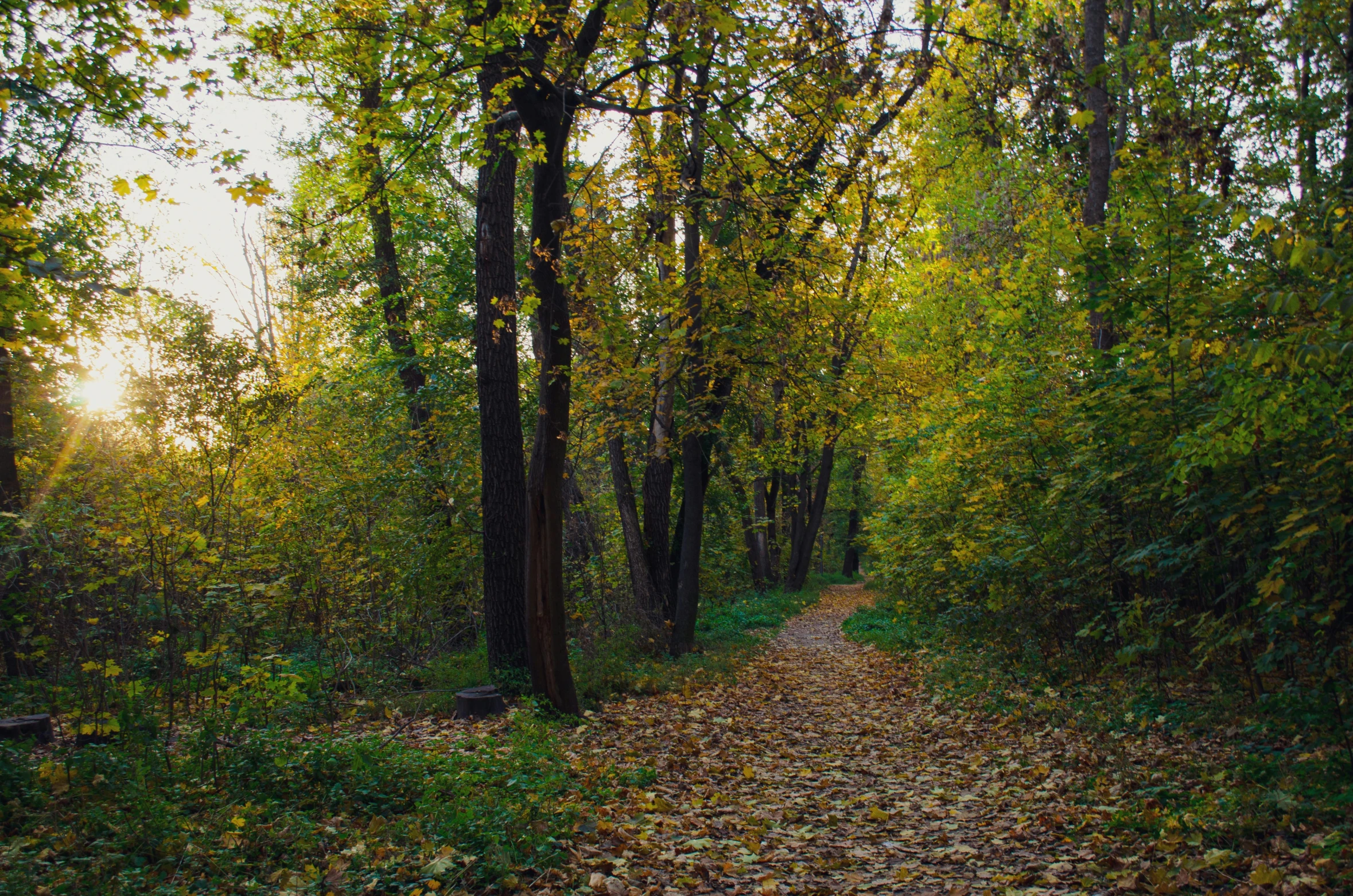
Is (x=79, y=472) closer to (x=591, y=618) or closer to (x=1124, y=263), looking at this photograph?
(x=591, y=618)

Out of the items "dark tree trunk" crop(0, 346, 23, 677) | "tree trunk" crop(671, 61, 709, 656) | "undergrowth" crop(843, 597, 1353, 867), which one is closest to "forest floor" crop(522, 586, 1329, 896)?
"undergrowth" crop(843, 597, 1353, 867)

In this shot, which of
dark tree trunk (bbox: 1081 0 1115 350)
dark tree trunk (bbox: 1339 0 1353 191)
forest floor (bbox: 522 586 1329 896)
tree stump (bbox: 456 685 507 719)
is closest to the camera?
forest floor (bbox: 522 586 1329 896)

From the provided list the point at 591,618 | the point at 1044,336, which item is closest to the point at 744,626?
the point at 591,618

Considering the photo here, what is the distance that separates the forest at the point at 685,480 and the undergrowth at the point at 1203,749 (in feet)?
0.12

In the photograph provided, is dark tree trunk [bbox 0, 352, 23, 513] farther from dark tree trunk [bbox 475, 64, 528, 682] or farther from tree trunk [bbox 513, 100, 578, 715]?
tree trunk [bbox 513, 100, 578, 715]

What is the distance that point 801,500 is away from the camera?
2848cm

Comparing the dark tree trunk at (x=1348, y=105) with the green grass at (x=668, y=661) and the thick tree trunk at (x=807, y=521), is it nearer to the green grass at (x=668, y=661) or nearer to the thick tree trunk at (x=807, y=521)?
the green grass at (x=668, y=661)

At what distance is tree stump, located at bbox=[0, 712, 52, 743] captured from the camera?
228 inches

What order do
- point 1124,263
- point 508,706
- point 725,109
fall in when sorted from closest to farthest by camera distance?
point 725,109 → point 1124,263 → point 508,706

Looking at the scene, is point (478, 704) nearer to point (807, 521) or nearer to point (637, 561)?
point (637, 561)

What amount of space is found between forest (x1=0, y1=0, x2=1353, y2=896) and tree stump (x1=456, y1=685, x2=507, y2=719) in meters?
0.55

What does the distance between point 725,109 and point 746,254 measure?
4.87m

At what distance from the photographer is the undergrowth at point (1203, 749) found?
3.91 m

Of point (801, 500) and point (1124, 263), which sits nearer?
point (1124, 263)
